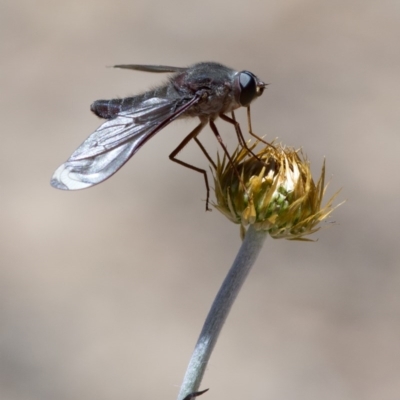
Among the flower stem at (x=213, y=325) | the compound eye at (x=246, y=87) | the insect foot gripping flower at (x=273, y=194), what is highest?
the compound eye at (x=246, y=87)

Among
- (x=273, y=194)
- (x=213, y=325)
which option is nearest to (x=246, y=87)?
(x=273, y=194)

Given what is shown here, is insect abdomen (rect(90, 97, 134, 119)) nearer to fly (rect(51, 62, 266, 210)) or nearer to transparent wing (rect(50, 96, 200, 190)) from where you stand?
fly (rect(51, 62, 266, 210))

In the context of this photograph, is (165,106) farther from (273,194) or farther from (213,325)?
→ (213,325)

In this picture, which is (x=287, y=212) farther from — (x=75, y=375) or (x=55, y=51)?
(x=55, y=51)

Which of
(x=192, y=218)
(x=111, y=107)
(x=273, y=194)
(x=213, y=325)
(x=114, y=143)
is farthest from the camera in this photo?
(x=192, y=218)

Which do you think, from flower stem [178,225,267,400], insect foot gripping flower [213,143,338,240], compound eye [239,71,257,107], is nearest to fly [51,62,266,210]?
compound eye [239,71,257,107]

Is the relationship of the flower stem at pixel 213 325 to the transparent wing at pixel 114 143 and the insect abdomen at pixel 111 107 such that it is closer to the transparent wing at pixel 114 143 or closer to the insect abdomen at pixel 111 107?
the transparent wing at pixel 114 143

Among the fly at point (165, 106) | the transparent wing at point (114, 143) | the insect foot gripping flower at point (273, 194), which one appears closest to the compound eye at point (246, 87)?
the fly at point (165, 106)

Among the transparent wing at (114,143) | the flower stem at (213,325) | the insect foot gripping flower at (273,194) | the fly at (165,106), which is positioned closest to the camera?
the flower stem at (213,325)

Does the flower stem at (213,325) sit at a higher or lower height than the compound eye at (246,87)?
lower

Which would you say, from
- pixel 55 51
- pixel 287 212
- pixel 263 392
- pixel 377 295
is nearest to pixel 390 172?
pixel 377 295
